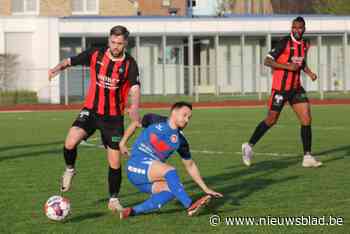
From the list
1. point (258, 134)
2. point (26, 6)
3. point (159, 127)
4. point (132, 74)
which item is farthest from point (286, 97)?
point (26, 6)

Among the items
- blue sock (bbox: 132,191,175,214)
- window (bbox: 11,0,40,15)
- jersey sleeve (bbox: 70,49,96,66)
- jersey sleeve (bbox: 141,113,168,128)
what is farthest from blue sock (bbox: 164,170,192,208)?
window (bbox: 11,0,40,15)

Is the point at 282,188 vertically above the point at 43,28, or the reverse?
the point at 43,28

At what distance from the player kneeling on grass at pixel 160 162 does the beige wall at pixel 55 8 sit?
138ft

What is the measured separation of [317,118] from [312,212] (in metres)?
17.6

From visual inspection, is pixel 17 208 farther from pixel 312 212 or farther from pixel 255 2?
pixel 255 2

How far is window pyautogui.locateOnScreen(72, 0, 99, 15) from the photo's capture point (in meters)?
51.4

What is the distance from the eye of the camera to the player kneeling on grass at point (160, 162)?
9023 mm

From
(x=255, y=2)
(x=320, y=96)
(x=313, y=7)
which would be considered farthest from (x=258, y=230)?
(x=255, y=2)

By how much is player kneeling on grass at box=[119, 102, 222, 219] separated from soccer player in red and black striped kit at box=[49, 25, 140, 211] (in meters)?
0.33

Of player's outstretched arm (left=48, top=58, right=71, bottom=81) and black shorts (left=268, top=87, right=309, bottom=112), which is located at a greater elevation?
player's outstretched arm (left=48, top=58, right=71, bottom=81)

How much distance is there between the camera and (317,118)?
87.2 feet

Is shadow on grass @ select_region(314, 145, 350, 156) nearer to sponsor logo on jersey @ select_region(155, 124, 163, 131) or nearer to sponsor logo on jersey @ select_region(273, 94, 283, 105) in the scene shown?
sponsor logo on jersey @ select_region(273, 94, 283, 105)

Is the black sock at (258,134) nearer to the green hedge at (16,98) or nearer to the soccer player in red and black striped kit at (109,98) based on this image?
the soccer player in red and black striped kit at (109,98)

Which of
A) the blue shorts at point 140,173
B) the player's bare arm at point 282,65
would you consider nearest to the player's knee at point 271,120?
the player's bare arm at point 282,65
